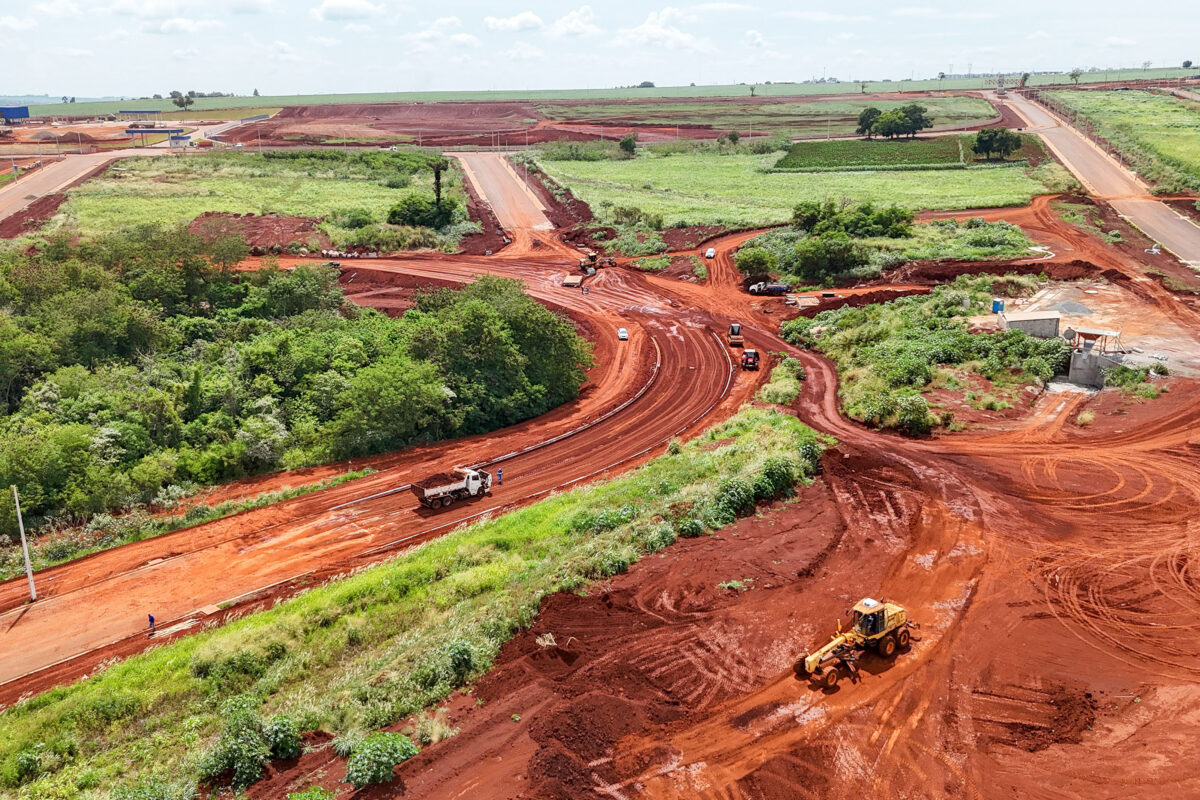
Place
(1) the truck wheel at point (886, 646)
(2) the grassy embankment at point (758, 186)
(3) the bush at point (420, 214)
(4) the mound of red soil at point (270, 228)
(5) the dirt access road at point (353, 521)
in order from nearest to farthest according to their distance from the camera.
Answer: (1) the truck wheel at point (886, 646), (5) the dirt access road at point (353, 521), (4) the mound of red soil at point (270, 228), (3) the bush at point (420, 214), (2) the grassy embankment at point (758, 186)

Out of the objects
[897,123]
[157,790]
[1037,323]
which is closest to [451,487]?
[157,790]

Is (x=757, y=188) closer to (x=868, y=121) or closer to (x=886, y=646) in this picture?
(x=868, y=121)

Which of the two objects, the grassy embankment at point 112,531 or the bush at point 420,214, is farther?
the bush at point 420,214

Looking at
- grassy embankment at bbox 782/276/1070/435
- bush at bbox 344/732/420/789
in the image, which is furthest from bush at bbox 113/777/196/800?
grassy embankment at bbox 782/276/1070/435

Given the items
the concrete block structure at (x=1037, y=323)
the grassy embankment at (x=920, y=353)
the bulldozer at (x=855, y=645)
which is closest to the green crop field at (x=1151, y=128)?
the grassy embankment at (x=920, y=353)

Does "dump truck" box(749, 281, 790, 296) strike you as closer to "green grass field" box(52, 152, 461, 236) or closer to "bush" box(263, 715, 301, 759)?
"green grass field" box(52, 152, 461, 236)

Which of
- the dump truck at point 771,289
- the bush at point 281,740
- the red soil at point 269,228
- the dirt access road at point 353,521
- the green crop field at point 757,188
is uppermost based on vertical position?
the green crop field at point 757,188

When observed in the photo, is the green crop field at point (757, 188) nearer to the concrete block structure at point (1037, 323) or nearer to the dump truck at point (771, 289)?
the dump truck at point (771, 289)
